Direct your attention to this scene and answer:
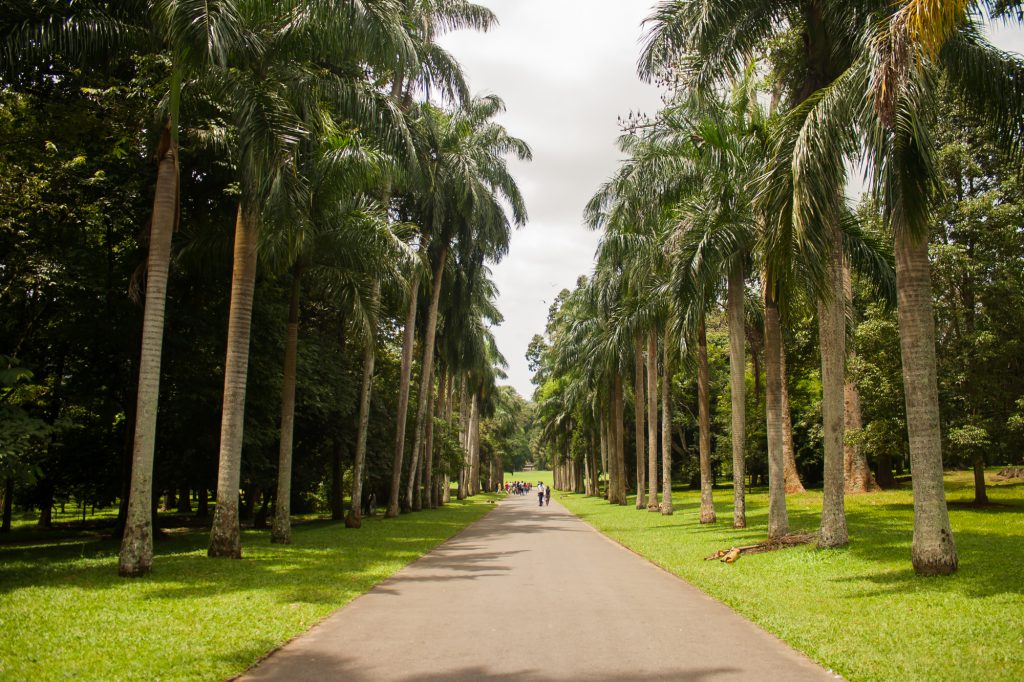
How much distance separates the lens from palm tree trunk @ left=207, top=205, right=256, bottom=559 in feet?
45.7

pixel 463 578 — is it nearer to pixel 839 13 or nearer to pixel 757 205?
pixel 757 205

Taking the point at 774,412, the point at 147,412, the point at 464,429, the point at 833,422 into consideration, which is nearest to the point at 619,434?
the point at 464,429

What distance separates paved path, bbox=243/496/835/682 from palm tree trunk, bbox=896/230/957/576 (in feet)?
10.5

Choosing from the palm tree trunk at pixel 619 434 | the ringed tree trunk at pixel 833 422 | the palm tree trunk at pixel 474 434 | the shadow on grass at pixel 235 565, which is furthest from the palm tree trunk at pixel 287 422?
the palm tree trunk at pixel 474 434

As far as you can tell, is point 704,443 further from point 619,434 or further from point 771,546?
point 619,434

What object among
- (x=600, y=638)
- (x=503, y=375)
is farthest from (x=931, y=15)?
(x=503, y=375)

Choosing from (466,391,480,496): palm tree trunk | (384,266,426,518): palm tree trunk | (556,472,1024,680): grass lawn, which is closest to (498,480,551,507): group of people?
(466,391,480,496): palm tree trunk

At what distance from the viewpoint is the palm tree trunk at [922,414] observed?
9930 mm

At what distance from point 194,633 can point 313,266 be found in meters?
12.6

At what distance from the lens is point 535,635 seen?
24.7 ft

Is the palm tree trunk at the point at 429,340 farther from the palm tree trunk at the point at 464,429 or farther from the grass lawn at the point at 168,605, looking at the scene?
the palm tree trunk at the point at 464,429

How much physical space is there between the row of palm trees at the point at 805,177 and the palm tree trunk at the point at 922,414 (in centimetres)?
2

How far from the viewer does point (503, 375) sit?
59.0 meters

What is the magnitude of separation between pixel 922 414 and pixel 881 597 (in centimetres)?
281
